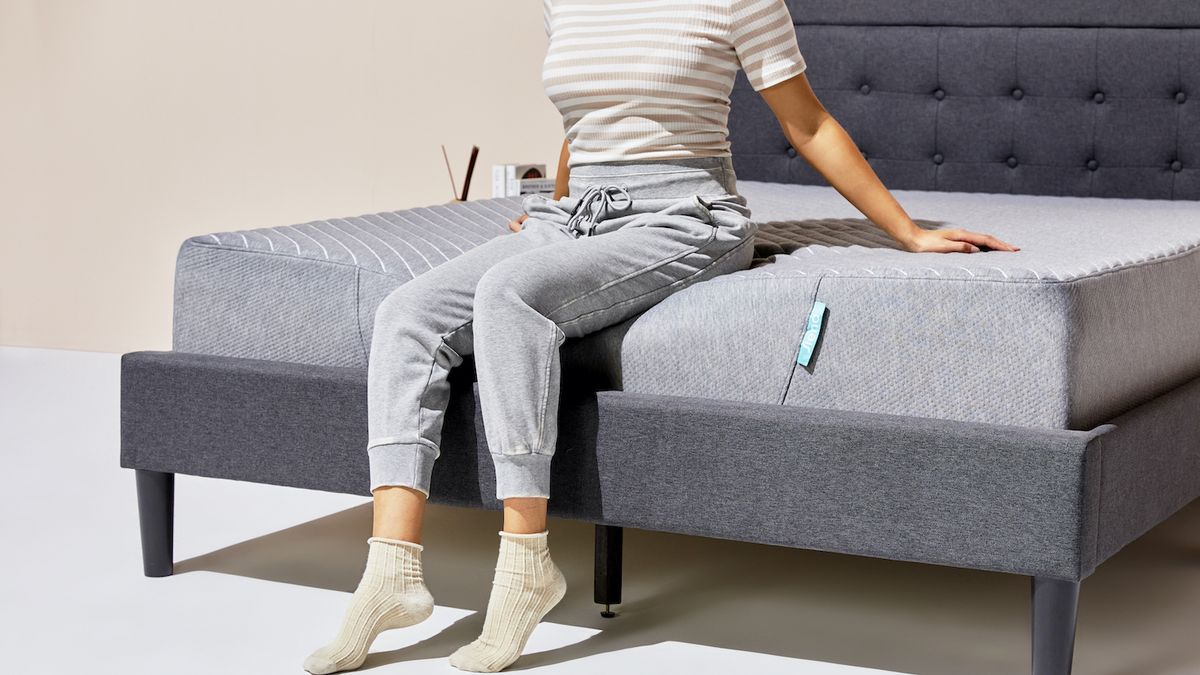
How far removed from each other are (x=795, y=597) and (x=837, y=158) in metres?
0.70

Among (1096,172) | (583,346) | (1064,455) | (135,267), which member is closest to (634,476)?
(583,346)

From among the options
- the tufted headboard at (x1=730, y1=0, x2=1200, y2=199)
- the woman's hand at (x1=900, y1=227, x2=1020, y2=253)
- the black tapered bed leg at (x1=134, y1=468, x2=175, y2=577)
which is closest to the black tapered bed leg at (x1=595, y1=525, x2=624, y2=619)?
the woman's hand at (x1=900, y1=227, x2=1020, y2=253)

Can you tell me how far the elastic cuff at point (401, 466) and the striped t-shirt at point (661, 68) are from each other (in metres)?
0.53

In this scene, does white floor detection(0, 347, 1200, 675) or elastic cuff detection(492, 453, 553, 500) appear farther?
white floor detection(0, 347, 1200, 675)

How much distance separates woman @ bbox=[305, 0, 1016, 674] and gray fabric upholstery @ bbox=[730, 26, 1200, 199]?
1.57 metres

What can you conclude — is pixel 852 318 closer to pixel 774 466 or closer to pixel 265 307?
pixel 774 466

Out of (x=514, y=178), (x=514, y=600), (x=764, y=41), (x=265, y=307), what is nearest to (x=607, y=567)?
(x=514, y=600)

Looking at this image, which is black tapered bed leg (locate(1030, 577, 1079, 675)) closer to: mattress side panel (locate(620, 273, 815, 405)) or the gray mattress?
the gray mattress

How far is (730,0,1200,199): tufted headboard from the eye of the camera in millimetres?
3564

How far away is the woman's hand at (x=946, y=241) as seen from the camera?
221cm

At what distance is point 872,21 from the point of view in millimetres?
3873

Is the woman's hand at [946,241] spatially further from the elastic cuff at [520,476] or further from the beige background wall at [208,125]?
the beige background wall at [208,125]

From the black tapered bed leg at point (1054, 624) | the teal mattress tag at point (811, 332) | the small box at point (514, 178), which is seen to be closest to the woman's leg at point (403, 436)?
the teal mattress tag at point (811, 332)

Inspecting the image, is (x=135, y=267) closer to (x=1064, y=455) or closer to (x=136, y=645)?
(x=136, y=645)
